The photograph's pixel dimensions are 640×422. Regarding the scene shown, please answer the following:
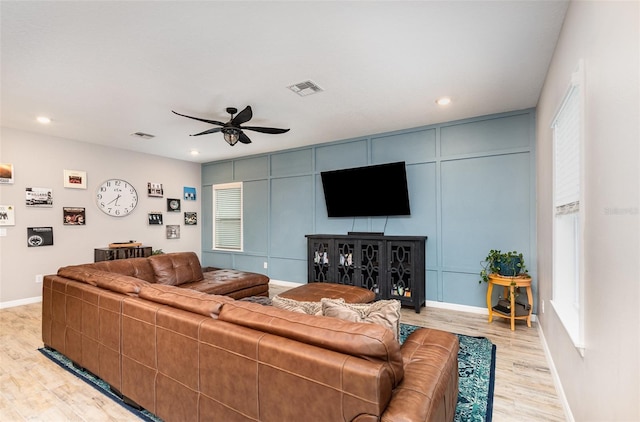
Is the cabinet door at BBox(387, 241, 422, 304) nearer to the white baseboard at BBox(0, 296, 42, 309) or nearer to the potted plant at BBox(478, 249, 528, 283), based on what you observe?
the potted plant at BBox(478, 249, 528, 283)

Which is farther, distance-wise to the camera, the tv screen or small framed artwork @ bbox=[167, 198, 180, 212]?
small framed artwork @ bbox=[167, 198, 180, 212]

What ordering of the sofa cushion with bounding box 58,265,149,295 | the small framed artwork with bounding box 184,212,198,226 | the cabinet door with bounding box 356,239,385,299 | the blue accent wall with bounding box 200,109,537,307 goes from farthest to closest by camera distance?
the small framed artwork with bounding box 184,212,198,226, the cabinet door with bounding box 356,239,385,299, the blue accent wall with bounding box 200,109,537,307, the sofa cushion with bounding box 58,265,149,295

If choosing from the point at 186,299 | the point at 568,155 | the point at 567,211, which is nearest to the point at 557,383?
the point at 567,211

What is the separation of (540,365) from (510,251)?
Answer: 155 cm

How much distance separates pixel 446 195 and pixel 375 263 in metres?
1.37

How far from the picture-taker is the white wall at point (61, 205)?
4613mm

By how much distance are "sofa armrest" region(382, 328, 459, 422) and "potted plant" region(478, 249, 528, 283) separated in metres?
2.23

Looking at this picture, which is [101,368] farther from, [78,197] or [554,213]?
[78,197]

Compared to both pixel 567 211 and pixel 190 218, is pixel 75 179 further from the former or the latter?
pixel 567 211

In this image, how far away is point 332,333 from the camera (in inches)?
50.4

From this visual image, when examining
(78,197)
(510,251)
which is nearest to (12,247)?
(78,197)

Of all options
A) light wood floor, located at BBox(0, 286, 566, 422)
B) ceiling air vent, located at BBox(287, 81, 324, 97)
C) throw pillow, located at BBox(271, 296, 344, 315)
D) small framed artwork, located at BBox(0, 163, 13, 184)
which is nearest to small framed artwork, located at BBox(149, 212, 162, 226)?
small framed artwork, located at BBox(0, 163, 13, 184)

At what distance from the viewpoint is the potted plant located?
3.61 meters

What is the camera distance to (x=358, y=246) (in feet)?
15.3
